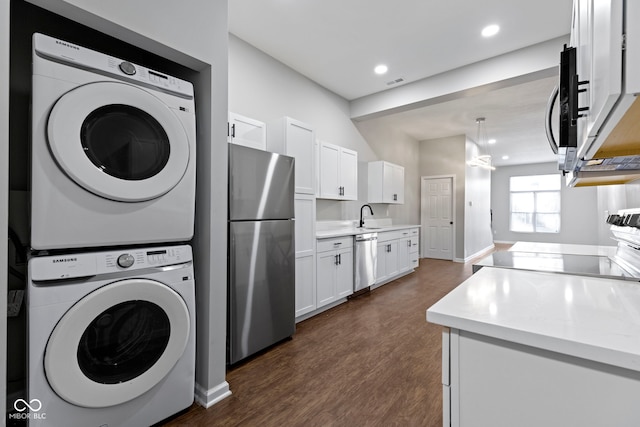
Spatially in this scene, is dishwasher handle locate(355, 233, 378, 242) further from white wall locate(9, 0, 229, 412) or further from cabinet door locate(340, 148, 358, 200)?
white wall locate(9, 0, 229, 412)

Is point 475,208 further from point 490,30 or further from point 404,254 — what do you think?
point 490,30

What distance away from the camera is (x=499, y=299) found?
3.15 feet

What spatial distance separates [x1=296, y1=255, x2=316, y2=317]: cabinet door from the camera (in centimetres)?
299

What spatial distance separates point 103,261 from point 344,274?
108 inches

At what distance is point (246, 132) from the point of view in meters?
3.05

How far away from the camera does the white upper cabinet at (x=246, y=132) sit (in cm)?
290

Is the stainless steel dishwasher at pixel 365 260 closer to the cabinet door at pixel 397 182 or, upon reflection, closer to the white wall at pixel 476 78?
the cabinet door at pixel 397 182

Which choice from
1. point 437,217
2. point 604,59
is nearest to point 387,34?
point 604,59

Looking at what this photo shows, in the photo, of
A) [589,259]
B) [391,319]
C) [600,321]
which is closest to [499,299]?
[600,321]

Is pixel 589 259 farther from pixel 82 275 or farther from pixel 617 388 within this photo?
pixel 82 275

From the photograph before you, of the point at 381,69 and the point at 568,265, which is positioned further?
the point at 381,69

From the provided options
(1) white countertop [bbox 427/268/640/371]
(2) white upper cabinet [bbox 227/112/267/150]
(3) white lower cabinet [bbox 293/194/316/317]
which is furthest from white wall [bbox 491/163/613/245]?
(1) white countertop [bbox 427/268/640/371]

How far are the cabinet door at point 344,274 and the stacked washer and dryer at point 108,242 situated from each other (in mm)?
2156

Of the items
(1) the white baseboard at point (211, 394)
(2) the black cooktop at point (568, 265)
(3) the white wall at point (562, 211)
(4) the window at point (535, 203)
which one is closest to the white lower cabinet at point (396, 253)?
(2) the black cooktop at point (568, 265)
